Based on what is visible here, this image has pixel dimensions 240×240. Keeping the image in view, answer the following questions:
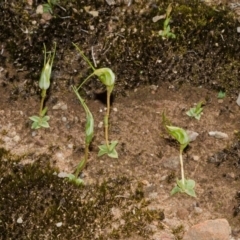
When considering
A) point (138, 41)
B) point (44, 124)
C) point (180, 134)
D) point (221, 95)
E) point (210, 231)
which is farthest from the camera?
point (138, 41)

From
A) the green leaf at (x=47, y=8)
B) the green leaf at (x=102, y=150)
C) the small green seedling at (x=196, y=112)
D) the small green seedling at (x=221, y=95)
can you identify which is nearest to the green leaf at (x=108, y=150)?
the green leaf at (x=102, y=150)

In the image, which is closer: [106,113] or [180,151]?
[180,151]

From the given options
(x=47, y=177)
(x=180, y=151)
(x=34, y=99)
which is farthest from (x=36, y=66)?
(x=180, y=151)

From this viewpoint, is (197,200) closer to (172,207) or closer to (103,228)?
(172,207)

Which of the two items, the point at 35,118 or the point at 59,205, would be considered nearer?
the point at 59,205

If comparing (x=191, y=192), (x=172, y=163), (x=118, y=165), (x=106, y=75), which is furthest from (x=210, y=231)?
(x=106, y=75)

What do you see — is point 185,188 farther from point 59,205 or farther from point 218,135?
point 59,205
